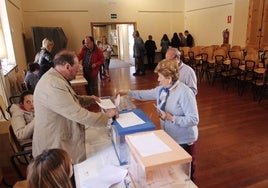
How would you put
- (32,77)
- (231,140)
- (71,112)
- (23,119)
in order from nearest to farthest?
(71,112), (23,119), (231,140), (32,77)

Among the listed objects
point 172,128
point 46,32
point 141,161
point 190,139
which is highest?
point 46,32

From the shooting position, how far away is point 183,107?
1.64 metres

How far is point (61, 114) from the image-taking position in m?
1.36

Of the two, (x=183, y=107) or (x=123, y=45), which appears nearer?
(x=183, y=107)

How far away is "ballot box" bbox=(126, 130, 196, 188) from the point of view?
979 mm

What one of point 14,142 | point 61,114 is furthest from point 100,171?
point 14,142

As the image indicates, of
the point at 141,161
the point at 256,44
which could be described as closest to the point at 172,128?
the point at 141,161

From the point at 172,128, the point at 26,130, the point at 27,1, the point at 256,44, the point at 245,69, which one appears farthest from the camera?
the point at 27,1

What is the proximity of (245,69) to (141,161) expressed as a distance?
533 cm

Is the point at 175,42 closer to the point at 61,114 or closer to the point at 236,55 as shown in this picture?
the point at 236,55

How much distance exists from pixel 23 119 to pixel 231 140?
2843 mm

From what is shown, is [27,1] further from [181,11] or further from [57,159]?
[57,159]

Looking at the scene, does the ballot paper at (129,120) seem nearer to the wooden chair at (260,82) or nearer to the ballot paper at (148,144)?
the ballot paper at (148,144)

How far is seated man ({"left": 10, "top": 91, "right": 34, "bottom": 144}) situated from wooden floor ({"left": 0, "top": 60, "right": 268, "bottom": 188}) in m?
1.56
